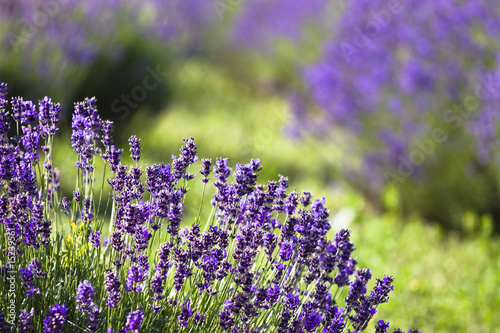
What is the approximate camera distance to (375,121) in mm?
5273

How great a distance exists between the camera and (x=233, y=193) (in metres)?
1.73

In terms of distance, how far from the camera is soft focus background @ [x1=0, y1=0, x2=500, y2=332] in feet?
13.1

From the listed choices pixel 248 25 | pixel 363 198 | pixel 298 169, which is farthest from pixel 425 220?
pixel 248 25

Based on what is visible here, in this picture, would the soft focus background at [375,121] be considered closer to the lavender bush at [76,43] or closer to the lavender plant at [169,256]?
the lavender bush at [76,43]

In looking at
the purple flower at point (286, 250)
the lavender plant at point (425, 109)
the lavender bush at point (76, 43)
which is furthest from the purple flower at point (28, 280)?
the lavender plant at point (425, 109)

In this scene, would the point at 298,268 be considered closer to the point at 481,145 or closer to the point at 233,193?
the point at 233,193

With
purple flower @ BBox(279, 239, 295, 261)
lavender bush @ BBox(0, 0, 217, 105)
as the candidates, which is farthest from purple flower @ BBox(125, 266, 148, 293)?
lavender bush @ BBox(0, 0, 217, 105)

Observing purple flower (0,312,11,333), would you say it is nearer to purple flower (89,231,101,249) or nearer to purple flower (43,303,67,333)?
purple flower (43,303,67,333)

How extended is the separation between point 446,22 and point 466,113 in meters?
0.74

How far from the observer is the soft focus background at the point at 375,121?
3994 millimetres

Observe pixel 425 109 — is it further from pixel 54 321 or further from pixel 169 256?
pixel 54 321

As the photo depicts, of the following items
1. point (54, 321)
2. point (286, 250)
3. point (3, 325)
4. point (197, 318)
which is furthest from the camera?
point (286, 250)

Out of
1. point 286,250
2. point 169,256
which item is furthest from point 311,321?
point 169,256

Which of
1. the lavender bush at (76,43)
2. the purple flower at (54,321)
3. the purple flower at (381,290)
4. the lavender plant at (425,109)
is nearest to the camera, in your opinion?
the purple flower at (54,321)
